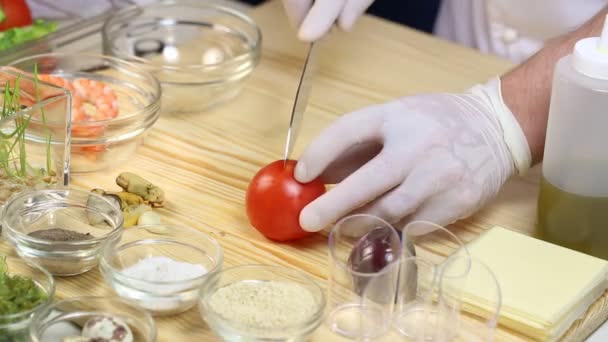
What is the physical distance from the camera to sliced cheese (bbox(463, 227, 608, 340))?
1.19 metres

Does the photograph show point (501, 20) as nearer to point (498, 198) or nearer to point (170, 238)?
point (498, 198)

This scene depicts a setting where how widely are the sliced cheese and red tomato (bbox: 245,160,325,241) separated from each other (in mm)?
240

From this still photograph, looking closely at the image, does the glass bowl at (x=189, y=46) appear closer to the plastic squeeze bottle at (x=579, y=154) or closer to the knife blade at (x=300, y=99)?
the knife blade at (x=300, y=99)

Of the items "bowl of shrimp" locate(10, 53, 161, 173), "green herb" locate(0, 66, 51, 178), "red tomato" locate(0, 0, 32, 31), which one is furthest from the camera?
"red tomato" locate(0, 0, 32, 31)

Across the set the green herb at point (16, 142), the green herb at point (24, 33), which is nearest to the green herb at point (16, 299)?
the green herb at point (16, 142)

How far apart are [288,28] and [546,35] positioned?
0.54 metres

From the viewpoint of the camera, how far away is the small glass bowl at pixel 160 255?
1.14 meters

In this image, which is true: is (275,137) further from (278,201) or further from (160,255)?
(160,255)

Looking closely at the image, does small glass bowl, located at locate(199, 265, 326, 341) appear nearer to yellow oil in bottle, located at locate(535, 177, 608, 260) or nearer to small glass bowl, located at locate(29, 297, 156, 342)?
Answer: small glass bowl, located at locate(29, 297, 156, 342)

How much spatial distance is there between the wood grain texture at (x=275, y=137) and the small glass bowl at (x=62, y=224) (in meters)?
0.04

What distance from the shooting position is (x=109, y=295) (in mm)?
1224

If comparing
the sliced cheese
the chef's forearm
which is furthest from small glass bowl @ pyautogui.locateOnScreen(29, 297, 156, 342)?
the chef's forearm

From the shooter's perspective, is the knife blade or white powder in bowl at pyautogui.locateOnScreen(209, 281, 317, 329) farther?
the knife blade

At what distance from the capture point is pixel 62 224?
1.29m
